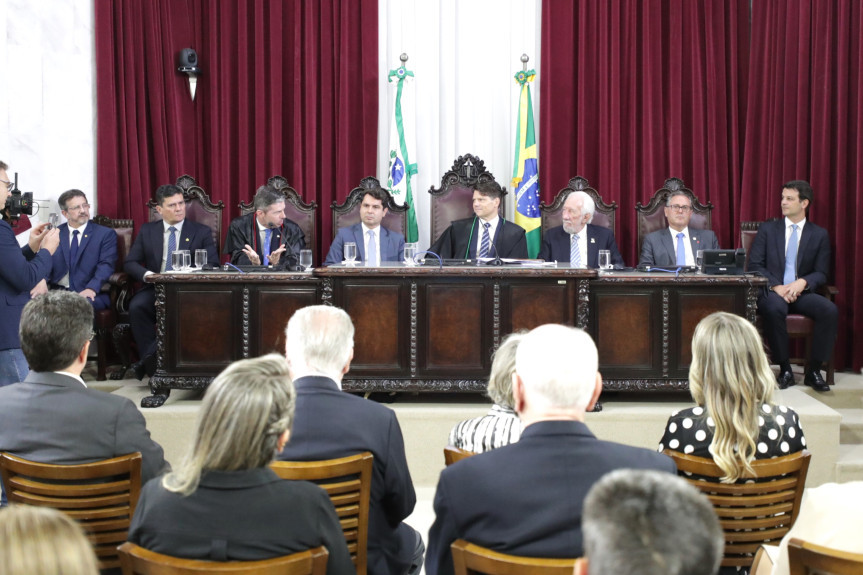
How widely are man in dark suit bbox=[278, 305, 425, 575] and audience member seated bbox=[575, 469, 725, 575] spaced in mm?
1258

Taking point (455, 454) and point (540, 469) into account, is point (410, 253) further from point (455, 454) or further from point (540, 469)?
point (540, 469)

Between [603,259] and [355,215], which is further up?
[355,215]

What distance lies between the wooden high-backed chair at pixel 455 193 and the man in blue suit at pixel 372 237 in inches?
13.9

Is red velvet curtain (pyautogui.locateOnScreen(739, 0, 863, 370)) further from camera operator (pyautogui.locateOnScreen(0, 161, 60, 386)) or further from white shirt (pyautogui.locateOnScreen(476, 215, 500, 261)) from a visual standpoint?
camera operator (pyautogui.locateOnScreen(0, 161, 60, 386))

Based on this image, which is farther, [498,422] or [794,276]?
[794,276]

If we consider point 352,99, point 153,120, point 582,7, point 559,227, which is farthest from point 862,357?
point 153,120

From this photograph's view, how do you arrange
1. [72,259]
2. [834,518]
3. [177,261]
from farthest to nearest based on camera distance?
[72,259]
[177,261]
[834,518]

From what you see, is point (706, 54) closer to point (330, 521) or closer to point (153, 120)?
point (153, 120)

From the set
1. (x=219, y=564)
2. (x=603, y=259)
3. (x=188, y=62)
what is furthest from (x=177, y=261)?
(x=219, y=564)

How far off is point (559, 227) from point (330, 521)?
440 cm

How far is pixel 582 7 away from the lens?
21.4 ft

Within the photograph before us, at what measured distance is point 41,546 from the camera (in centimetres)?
106

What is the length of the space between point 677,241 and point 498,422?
389cm

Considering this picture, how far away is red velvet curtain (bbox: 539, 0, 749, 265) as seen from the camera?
652 cm
